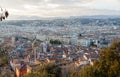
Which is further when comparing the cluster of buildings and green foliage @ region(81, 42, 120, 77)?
the cluster of buildings

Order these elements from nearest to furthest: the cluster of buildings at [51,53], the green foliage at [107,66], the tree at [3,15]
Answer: the tree at [3,15] < the green foliage at [107,66] < the cluster of buildings at [51,53]

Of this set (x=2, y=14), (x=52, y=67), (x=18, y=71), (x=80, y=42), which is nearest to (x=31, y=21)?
(x=80, y=42)

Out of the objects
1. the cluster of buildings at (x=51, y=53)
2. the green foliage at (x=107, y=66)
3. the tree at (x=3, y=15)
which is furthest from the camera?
the cluster of buildings at (x=51, y=53)

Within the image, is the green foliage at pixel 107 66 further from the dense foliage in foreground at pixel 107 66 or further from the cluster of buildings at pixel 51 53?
the cluster of buildings at pixel 51 53

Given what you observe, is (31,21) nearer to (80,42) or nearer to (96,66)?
(80,42)

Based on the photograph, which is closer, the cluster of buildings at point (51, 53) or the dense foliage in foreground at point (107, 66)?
the dense foliage in foreground at point (107, 66)

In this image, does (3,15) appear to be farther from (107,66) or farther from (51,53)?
(51,53)

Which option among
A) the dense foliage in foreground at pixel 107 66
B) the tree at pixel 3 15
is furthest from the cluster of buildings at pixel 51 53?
the tree at pixel 3 15

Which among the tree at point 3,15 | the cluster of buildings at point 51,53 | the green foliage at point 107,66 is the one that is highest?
the tree at point 3,15

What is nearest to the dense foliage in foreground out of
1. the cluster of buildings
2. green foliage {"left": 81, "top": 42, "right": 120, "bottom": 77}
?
green foliage {"left": 81, "top": 42, "right": 120, "bottom": 77}

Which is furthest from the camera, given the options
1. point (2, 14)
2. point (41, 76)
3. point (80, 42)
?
point (80, 42)

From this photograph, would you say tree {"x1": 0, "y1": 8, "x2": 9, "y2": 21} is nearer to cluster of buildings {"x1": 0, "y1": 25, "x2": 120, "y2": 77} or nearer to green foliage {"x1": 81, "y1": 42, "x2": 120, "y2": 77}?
green foliage {"x1": 81, "y1": 42, "x2": 120, "y2": 77}
